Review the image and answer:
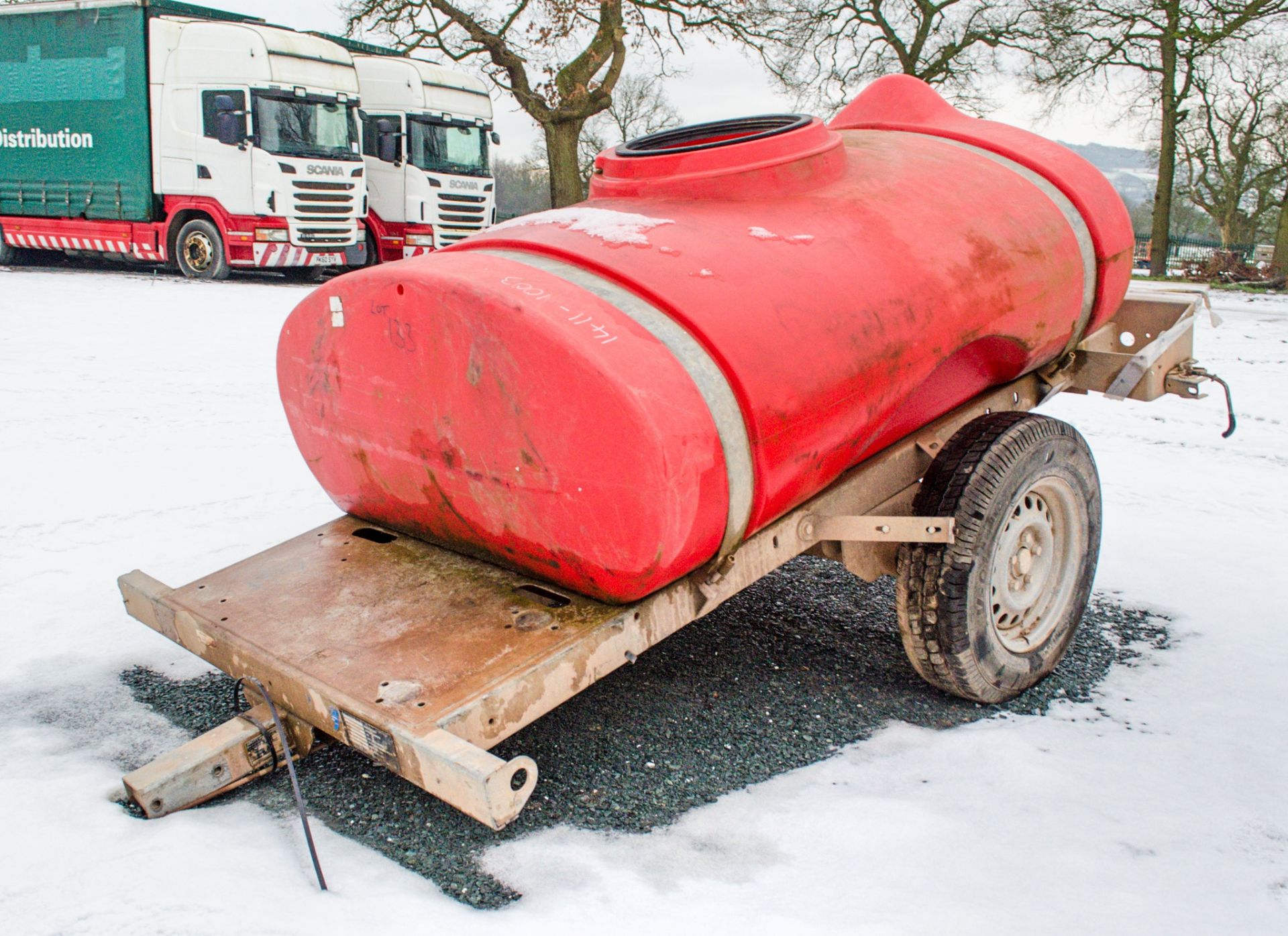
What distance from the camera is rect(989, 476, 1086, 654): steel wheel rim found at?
3.12 m

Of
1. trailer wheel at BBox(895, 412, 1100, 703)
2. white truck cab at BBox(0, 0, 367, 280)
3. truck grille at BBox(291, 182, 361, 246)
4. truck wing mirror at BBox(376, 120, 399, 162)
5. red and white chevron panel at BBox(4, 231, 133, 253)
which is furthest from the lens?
truck wing mirror at BBox(376, 120, 399, 162)

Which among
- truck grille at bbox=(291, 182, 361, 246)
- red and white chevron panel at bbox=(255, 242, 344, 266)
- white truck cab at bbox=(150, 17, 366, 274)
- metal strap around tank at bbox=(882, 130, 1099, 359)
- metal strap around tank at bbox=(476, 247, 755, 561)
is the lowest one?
metal strap around tank at bbox=(476, 247, 755, 561)

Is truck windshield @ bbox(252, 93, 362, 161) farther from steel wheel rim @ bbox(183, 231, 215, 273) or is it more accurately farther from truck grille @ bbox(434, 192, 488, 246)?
truck grille @ bbox(434, 192, 488, 246)

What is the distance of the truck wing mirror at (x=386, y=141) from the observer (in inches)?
621

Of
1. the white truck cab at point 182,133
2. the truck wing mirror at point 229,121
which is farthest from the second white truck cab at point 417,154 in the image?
the truck wing mirror at point 229,121

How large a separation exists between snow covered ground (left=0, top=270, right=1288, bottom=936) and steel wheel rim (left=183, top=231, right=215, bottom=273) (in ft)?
32.2

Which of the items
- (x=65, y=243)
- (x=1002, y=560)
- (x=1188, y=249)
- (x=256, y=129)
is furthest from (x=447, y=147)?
(x=1188, y=249)

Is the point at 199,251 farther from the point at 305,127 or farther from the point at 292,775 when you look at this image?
the point at 292,775

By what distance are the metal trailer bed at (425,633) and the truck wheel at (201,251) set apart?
11969mm

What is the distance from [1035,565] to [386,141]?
14382 millimetres

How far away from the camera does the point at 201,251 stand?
14211 mm

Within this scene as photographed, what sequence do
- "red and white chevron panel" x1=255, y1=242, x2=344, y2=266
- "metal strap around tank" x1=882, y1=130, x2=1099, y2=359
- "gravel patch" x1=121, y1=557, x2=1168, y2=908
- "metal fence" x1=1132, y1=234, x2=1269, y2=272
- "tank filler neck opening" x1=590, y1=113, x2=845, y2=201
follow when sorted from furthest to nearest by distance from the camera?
"metal fence" x1=1132, y1=234, x2=1269, y2=272 → "red and white chevron panel" x1=255, y1=242, x2=344, y2=266 → "metal strap around tank" x1=882, y1=130, x2=1099, y2=359 → "tank filler neck opening" x1=590, y1=113, x2=845, y2=201 → "gravel patch" x1=121, y1=557, x2=1168, y2=908

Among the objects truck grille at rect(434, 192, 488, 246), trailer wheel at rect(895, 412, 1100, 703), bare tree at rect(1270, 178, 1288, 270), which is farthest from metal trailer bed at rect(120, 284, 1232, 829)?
bare tree at rect(1270, 178, 1288, 270)

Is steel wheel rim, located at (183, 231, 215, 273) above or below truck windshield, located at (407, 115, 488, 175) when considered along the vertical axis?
below
